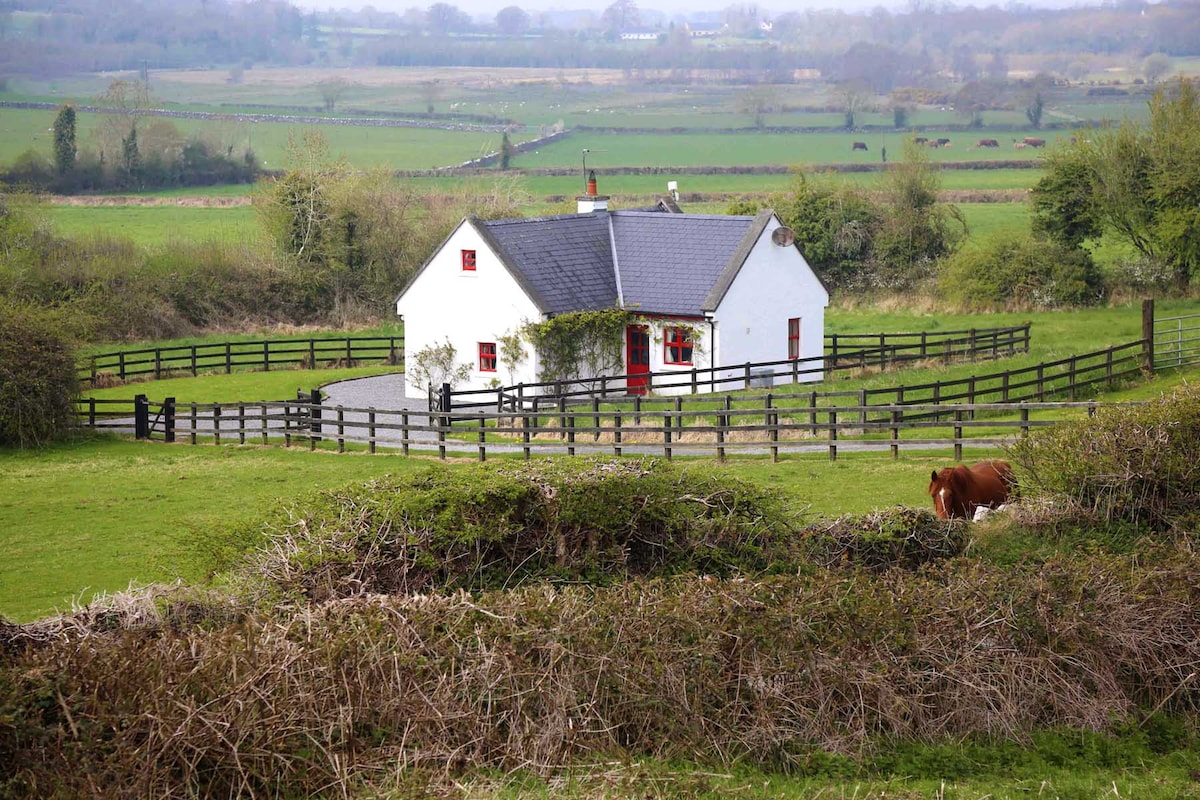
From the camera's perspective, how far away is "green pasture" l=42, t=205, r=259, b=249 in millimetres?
67188

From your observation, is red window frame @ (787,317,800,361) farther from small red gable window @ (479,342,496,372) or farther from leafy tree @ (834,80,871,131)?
leafy tree @ (834,80,871,131)

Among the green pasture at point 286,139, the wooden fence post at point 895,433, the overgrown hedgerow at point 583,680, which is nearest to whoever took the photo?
the overgrown hedgerow at point 583,680

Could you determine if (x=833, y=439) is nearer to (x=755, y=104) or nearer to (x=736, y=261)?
(x=736, y=261)

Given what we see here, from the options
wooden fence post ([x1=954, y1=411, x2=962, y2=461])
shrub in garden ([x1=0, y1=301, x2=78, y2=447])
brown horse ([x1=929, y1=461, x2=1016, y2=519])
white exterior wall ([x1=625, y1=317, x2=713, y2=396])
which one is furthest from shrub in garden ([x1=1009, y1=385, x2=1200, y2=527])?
shrub in garden ([x1=0, y1=301, x2=78, y2=447])

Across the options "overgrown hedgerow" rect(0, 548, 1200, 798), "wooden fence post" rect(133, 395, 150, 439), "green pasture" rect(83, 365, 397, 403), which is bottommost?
"overgrown hedgerow" rect(0, 548, 1200, 798)

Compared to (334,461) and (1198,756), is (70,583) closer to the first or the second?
(334,461)

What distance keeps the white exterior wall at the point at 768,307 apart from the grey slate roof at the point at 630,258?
20.9 inches

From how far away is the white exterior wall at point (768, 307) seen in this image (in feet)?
114

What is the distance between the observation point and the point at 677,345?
3525 cm

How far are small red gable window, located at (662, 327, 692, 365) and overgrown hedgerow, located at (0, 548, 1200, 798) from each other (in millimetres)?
22677

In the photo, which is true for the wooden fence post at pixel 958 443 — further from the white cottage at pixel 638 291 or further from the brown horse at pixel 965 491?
the white cottage at pixel 638 291

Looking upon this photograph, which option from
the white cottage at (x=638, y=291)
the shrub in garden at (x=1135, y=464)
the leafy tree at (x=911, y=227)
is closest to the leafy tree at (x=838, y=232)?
the leafy tree at (x=911, y=227)

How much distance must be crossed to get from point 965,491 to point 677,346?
17697 millimetres

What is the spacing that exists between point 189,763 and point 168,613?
295 cm
